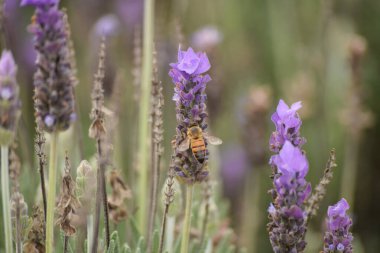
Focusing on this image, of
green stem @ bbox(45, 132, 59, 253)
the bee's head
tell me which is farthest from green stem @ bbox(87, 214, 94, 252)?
the bee's head

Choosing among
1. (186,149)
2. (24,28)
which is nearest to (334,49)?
(24,28)

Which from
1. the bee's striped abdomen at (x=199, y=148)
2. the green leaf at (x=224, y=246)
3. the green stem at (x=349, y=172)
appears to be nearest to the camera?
the bee's striped abdomen at (x=199, y=148)

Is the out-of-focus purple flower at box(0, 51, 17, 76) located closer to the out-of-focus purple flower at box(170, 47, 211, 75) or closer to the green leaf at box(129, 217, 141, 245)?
the out-of-focus purple flower at box(170, 47, 211, 75)

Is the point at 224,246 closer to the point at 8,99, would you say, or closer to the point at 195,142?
the point at 195,142

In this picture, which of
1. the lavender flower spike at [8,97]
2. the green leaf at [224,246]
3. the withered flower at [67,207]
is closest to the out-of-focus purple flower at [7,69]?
the lavender flower spike at [8,97]

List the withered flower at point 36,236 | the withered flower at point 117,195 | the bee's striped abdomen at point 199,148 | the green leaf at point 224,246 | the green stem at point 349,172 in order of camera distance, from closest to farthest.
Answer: the bee's striped abdomen at point 199,148 → the withered flower at point 36,236 → the withered flower at point 117,195 → the green leaf at point 224,246 → the green stem at point 349,172

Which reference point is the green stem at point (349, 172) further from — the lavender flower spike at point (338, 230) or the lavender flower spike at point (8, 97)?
the lavender flower spike at point (8, 97)

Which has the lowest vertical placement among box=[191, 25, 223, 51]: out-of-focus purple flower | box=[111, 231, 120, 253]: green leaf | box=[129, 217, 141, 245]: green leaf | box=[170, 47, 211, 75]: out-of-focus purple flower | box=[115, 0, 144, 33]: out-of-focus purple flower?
box=[111, 231, 120, 253]: green leaf

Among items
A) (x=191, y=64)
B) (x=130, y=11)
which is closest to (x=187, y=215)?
(x=191, y=64)

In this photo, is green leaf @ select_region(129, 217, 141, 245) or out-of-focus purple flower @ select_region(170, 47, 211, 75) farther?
green leaf @ select_region(129, 217, 141, 245)
